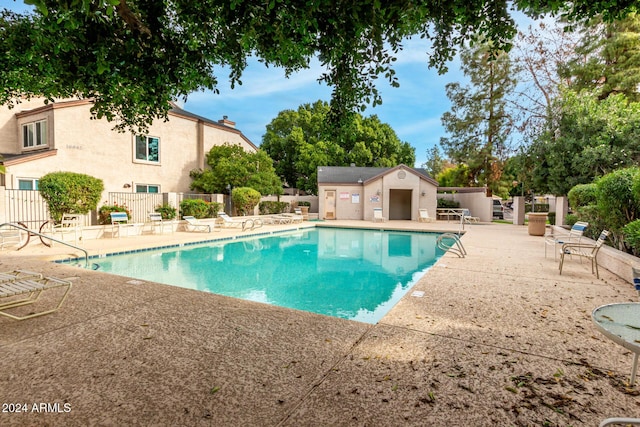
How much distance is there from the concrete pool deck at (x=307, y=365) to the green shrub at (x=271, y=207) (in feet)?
63.9

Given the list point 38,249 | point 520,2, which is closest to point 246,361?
point 520,2

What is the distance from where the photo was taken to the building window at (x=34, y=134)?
55.4ft

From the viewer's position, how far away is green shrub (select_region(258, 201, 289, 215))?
24.9m

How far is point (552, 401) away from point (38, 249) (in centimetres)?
1308

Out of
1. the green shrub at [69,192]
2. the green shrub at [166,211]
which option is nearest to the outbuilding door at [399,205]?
the green shrub at [166,211]

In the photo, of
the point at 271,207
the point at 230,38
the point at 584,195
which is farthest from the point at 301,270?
the point at 271,207

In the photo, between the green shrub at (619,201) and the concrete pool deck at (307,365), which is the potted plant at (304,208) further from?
the concrete pool deck at (307,365)

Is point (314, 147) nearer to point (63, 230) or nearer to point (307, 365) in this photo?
point (63, 230)

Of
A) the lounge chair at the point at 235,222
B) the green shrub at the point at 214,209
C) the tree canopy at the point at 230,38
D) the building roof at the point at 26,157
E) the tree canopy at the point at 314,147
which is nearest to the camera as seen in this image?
the tree canopy at the point at 230,38

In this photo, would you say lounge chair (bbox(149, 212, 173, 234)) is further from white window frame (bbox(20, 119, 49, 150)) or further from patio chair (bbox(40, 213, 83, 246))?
white window frame (bbox(20, 119, 49, 150))

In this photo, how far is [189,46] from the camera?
4.90 metres

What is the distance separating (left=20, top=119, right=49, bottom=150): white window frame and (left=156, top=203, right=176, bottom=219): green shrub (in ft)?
20.4

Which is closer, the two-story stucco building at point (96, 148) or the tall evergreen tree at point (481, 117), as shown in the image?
the two-story stucco building at point (96, 148)

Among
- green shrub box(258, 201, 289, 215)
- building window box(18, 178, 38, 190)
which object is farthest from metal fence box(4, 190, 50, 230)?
green shrub box(258, 201, 289, 215)
